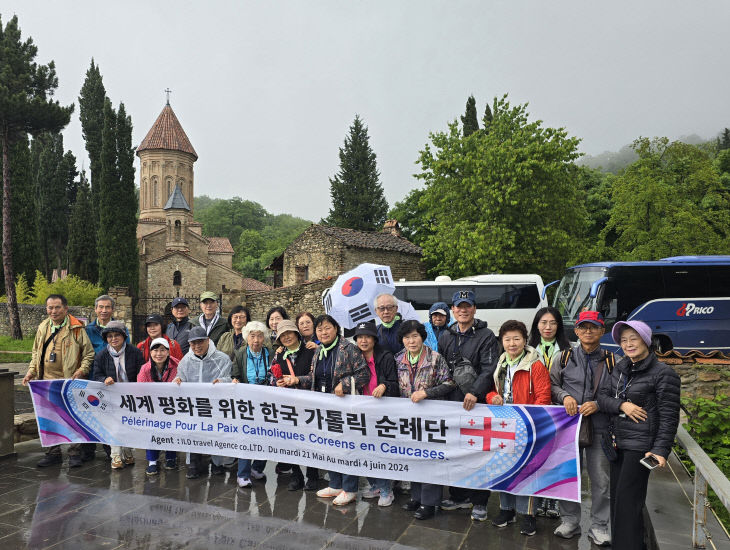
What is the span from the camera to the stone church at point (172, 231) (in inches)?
1501

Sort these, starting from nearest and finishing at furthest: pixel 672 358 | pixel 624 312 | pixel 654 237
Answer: pixel 672 358, pixel 624 312, pixel 654 237

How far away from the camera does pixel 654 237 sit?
20359 millimetres

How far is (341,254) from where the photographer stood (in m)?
25.4

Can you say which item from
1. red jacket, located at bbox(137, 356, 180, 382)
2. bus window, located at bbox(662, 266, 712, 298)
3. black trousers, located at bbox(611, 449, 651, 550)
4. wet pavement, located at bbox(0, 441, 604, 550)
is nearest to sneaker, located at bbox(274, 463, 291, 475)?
wet pavement, located at bbox(0, 441, 604, 550)

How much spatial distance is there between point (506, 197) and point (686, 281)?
33.9 feet

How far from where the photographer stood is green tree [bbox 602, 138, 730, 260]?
19812 mm

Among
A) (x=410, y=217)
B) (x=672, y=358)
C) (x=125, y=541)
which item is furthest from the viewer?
(x=410, y=217)

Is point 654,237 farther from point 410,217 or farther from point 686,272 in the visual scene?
point 410,217

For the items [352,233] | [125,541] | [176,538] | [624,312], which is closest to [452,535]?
[176,538]

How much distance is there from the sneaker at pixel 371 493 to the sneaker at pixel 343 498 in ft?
0.63

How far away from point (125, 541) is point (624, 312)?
12.6 m

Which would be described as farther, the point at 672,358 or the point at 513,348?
the point at 672,358

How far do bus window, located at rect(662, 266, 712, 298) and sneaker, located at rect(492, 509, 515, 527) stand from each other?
11048mm

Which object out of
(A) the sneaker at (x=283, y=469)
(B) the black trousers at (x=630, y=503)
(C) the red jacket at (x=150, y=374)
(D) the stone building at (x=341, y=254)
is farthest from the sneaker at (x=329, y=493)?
(D) the stone building at (x=341, y=254)
